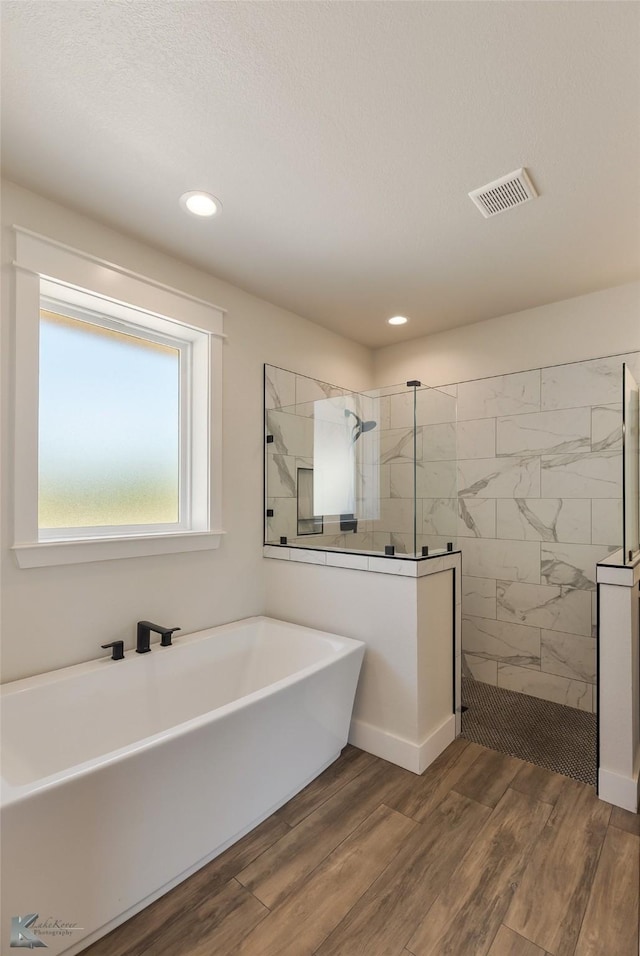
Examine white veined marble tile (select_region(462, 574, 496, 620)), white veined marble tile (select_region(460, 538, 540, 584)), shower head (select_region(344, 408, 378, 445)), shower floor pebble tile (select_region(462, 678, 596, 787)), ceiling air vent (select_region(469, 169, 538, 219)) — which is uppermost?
ceiling air vent (select_region(469, 169, 538, 219))

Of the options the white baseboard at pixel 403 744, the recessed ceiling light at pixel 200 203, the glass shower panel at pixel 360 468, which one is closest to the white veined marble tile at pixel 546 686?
the white baseboard at pixel 403 744

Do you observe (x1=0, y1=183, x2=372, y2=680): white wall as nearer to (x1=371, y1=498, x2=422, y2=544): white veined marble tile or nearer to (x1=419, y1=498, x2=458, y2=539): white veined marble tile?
(x1=371, y1=498, x2=422, y2=544): white veined marble tile

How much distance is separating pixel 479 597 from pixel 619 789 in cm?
144

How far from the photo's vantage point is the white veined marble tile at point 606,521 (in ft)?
8.90

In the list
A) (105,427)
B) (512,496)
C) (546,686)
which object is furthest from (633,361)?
(105,427)

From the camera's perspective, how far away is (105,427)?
2279 mm

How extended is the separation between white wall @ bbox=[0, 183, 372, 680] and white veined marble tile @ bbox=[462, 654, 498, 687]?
5.26 feet

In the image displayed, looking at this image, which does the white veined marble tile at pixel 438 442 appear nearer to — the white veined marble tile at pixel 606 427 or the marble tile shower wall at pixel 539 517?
the marble tile shower wall at pixel 539 517

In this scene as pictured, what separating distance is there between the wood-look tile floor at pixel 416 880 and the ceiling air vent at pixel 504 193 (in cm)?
256

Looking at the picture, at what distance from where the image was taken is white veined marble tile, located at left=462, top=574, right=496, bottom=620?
320 cm

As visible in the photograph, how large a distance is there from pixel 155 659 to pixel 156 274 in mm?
1929

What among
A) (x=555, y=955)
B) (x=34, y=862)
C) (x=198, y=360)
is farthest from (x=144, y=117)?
(x=555, y=955)

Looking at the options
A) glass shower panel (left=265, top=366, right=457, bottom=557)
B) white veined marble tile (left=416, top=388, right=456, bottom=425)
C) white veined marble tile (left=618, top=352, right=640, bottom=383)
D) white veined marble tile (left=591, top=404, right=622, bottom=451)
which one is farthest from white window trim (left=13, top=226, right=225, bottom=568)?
white veined marble tile (left=618, top=352, right=640, bottom=383)

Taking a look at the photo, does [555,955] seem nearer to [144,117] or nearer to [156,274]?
[144,117]
